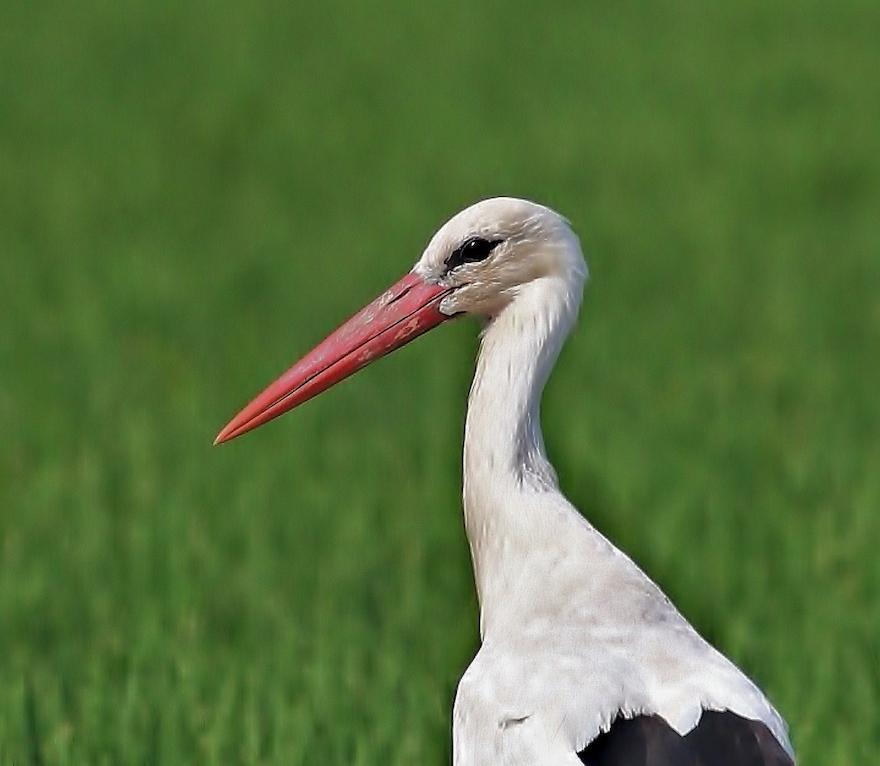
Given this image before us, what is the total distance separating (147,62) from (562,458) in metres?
11.4

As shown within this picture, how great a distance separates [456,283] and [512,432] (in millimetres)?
370

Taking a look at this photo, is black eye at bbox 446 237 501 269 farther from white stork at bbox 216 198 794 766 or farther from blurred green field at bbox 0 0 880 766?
blurred green field at bbox 0 0 880 766

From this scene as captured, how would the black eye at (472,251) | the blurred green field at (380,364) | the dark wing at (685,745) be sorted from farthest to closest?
the blurred green field at (380,364) → the black eye at (472,251) → the dark wing at (685,745)

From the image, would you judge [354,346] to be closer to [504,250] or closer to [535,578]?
[504,250]

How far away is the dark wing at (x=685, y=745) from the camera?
323cm

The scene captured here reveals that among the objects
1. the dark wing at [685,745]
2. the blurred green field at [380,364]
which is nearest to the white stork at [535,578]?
the dark wing at [685,745]

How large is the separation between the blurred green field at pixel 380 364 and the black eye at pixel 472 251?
1.31 metres

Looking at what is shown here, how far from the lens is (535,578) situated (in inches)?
148

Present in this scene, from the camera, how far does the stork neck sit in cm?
388

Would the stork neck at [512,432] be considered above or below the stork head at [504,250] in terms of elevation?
below

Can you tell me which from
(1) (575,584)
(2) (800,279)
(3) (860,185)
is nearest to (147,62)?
(3) (860,185)

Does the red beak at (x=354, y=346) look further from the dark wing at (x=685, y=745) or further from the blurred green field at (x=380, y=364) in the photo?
the dark wing at (x=685, y=745)


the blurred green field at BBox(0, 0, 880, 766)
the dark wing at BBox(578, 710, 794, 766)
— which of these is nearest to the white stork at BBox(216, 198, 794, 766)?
the dark wing at BBox(578, 710, 794, 766)

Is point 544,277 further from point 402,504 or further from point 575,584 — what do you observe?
point 402,504
